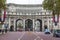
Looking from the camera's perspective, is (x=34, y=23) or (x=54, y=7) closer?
(x=54, y=7)

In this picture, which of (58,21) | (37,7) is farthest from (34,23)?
(58,21)

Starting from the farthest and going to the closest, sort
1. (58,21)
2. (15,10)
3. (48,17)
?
(15,10) → (48,17) → (58,21)

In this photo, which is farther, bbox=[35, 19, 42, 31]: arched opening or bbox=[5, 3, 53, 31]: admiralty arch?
bbox=[35, 19, 42, 31]: arched opening

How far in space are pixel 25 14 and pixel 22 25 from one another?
26.9 ft

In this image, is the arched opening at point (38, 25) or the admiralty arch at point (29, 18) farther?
the arched opening at point (38, 25)

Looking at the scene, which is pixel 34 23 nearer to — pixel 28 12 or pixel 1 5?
pixel 28 12

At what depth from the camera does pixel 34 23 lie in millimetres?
167750

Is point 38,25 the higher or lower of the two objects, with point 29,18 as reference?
lower

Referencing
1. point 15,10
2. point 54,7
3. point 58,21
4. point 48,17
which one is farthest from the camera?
point 15,10

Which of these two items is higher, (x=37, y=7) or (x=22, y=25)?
(x=37, y=7)

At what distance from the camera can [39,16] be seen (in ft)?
557

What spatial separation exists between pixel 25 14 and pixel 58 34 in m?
112

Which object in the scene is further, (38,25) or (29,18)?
(38,25)

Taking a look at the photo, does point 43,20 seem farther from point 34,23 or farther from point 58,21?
point 58,21
